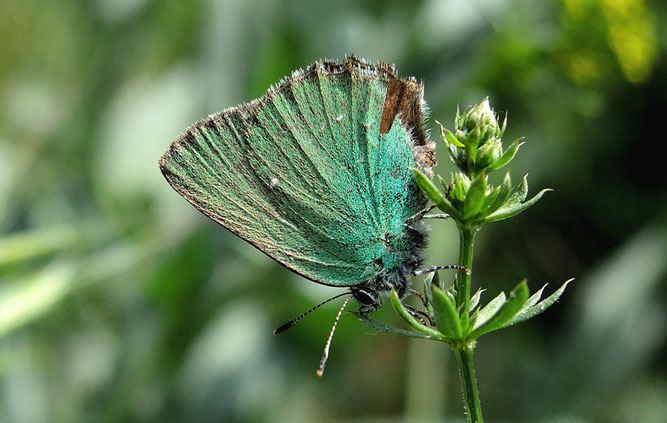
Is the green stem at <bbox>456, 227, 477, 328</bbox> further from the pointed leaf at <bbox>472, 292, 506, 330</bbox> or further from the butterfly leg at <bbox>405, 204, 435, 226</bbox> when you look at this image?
the butterfly leg at <bbox>405, 204, 435, 226</bbox>

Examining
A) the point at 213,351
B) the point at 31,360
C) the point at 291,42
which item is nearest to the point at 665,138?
the point at 291,42

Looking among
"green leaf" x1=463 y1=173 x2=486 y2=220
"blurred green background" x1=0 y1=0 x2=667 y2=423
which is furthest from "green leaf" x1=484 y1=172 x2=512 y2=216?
"blurred green background" x1=0 y1=0 x2=667 y2=423

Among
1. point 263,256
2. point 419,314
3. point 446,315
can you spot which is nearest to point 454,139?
point 446,315

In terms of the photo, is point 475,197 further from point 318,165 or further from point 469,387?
point 318,165

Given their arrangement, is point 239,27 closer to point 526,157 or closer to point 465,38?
point 465,38

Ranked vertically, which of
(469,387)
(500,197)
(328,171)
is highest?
(328,171)

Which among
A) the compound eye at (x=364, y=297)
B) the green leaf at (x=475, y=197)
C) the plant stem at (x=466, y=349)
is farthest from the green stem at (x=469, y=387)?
the compound eye at (x=364, y=297)
